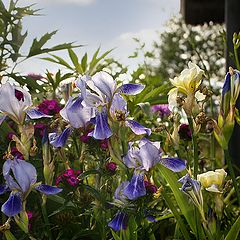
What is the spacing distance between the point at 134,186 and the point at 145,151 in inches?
3.7

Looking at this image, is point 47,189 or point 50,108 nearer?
point 47,189

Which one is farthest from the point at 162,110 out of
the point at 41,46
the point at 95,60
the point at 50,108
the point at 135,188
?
the point at 135,188

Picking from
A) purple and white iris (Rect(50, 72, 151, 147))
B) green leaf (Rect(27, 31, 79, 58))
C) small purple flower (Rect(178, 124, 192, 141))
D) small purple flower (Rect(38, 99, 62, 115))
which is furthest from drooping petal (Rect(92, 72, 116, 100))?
green leaf (Rect(27, 31, 79, 58))

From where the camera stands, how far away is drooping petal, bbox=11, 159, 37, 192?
175cm

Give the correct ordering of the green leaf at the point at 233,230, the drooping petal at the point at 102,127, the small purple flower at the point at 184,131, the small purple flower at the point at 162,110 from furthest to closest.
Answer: the small purple flower at the point at 162,110 < the small purple flower at the point at 184,131 < the green leaf at the point at 233,230 < the drooping petal at the point at 102,127

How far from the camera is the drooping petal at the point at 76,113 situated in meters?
1.72

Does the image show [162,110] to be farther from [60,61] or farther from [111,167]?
[111,167]

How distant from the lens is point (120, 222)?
1.76 metres

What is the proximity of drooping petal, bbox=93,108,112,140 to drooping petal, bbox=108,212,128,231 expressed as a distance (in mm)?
268

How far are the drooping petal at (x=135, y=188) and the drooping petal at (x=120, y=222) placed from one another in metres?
0.12

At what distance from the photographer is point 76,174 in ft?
6.56

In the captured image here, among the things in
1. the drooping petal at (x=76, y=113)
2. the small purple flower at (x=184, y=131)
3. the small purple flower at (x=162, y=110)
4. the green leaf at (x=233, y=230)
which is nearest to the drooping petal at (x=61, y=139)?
the drooping petal at (x=76, y=113)

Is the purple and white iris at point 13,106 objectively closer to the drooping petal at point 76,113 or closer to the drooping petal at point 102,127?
the drooping petal at point 76,113

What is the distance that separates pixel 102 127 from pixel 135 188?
0.58 feet
